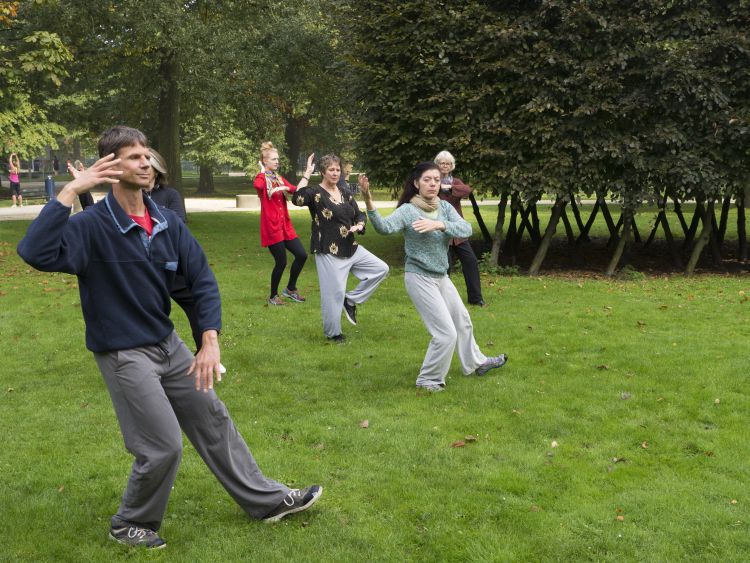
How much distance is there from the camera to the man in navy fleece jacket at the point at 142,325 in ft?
13.3

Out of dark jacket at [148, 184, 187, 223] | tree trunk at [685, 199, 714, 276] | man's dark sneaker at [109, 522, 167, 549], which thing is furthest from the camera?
tree trunk at [685, 199, 714, 276]

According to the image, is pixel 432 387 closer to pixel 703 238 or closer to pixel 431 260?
pixel 431 260

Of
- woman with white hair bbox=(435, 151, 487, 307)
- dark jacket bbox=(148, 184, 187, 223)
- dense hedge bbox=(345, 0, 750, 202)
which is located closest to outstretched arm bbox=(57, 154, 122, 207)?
dark jacket bbox=(148, 184, 187, 223)

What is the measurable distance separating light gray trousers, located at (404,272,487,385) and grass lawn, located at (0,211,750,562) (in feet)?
0.85

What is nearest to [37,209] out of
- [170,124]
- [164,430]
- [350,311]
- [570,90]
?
[170,124]

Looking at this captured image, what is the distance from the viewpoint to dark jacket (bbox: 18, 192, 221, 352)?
159 inches

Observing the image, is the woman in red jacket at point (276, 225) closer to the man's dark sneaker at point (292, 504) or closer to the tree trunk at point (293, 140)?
the man's dark sneaker at point (292, 504)

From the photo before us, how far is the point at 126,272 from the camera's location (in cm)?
414

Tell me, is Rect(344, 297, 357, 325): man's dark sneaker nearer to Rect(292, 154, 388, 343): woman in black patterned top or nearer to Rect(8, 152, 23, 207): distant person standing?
Rect(292, 154, 388, 343): woman in black patterned top

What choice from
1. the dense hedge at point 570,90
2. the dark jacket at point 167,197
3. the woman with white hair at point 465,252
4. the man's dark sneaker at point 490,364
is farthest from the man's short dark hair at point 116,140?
the dense hedge at point 570,90

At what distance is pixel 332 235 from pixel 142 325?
17.1 feet

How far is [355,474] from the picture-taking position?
559cm

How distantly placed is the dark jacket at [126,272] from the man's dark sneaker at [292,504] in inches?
46.7

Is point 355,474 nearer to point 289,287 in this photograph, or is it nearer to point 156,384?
point 156,384
